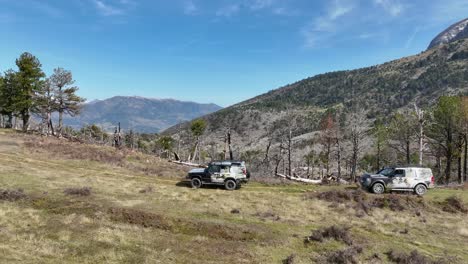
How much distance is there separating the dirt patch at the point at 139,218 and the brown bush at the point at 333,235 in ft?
25.9

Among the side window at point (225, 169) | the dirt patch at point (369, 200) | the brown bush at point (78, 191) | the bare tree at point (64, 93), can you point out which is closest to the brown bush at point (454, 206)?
the dirt patch at point (369, 200)

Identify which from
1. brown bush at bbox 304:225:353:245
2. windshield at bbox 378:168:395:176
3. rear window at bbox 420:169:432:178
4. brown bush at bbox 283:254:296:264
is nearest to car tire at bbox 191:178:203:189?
brown bush at bbox 304:225:353:245

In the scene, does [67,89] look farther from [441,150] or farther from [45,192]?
[441,150]

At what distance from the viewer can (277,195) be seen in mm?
29000

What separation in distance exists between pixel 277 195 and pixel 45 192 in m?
17.9

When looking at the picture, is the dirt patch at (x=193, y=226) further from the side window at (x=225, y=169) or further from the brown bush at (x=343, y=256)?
the side window at (x=225, y=169)

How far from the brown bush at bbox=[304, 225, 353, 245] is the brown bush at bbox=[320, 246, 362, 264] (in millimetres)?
1635

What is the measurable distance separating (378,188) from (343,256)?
17.3 m

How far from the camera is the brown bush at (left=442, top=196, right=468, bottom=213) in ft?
84.4

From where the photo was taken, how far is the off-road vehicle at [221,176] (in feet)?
104

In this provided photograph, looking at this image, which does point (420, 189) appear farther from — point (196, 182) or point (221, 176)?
point (196, 182)

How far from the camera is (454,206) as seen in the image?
86.1ft

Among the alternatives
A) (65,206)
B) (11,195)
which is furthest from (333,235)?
(11,195)

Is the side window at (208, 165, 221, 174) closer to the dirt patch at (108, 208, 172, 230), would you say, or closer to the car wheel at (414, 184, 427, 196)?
the dirt patch at (108, 208, 172, 230)
